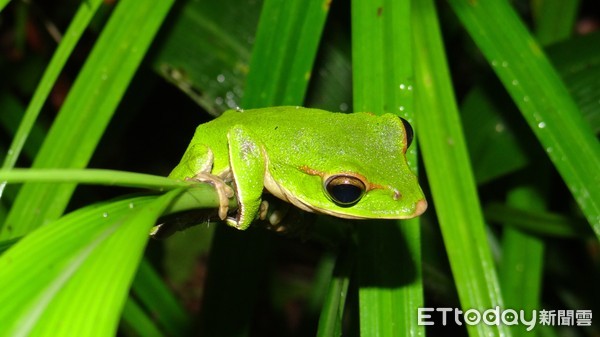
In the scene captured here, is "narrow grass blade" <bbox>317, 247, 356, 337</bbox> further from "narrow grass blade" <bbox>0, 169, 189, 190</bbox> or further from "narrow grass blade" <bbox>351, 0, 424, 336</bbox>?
"narrow grass blade" <bbox>0, 169, 189, 190</bbox>

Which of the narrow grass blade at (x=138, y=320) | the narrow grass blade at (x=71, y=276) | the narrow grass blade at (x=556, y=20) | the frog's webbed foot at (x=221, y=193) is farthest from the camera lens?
the narrow grass blade at (x=556, y=20)

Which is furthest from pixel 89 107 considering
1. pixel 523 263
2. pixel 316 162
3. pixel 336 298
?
pixel 523 263

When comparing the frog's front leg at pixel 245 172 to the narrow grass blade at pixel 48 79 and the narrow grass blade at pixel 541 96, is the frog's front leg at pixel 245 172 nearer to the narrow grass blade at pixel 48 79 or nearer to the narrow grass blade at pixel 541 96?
the narrow grass blade at pixel 48 79

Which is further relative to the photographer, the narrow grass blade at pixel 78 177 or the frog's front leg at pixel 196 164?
the frog's front leg at pixel 196 164

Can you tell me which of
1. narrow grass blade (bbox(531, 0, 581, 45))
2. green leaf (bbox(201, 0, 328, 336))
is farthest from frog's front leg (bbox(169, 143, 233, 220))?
narrow grass blade (bbox(531, 0, 581, 45))

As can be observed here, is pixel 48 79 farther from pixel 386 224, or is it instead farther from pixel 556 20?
pixel 556 20

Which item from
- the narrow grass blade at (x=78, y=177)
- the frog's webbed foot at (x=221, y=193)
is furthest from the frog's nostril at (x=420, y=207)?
the narrow grass blade at (x=78, y=177)
